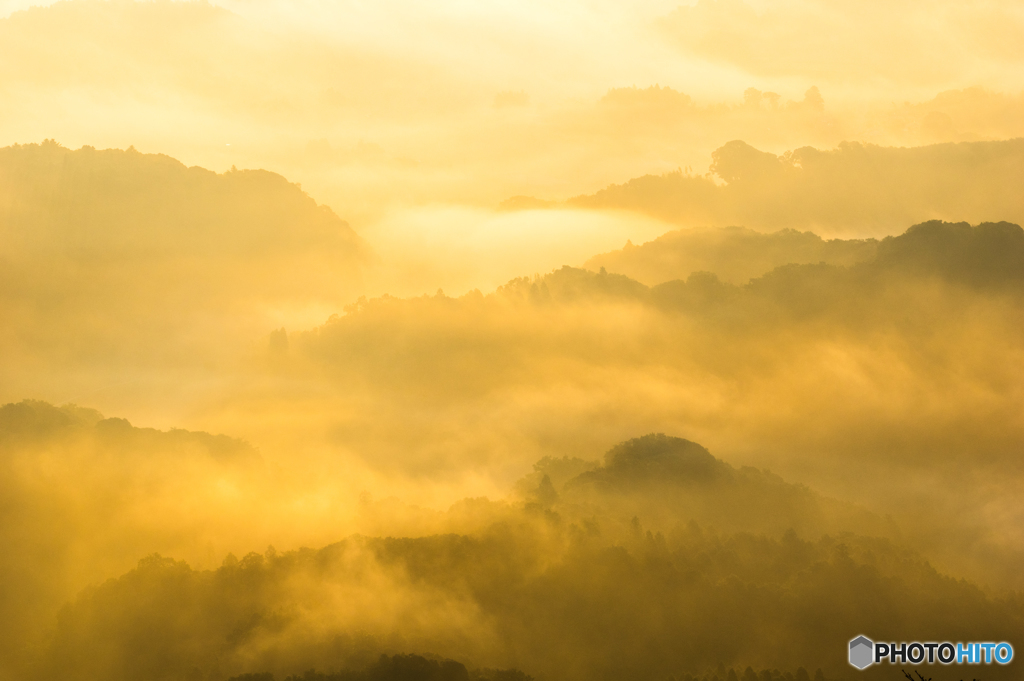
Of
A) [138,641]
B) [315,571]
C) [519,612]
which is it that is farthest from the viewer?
[315,571]

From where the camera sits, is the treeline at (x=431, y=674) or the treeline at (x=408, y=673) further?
the treeline at (x=431, y=674)

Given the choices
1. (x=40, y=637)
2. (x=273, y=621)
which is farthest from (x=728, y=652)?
(x=40, y=637)

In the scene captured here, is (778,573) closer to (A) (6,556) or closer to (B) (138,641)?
(B) (138,641)

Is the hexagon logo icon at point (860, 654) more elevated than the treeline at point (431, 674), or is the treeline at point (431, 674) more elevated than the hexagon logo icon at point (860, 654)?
the hexagon logo icon at point (860, 654)

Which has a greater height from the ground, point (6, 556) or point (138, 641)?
point (6, 556)

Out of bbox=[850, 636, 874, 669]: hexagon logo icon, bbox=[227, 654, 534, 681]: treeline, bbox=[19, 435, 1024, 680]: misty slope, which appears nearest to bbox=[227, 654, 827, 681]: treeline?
bbox=[227, 654, 534, 681]: treeline

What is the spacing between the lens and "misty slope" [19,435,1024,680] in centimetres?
16550

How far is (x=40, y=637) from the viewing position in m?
171

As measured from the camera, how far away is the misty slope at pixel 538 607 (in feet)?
543

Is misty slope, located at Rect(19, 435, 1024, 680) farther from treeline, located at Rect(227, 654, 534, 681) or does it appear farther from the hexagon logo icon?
the hexagon logo icon

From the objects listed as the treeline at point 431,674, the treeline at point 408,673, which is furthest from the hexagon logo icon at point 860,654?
the treeline at point 408,673

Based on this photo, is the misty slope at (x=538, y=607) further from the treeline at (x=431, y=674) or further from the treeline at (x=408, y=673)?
the treeline at (x=408, y=673)

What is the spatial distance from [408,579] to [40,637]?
67935mm

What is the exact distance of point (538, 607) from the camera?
180 meters
